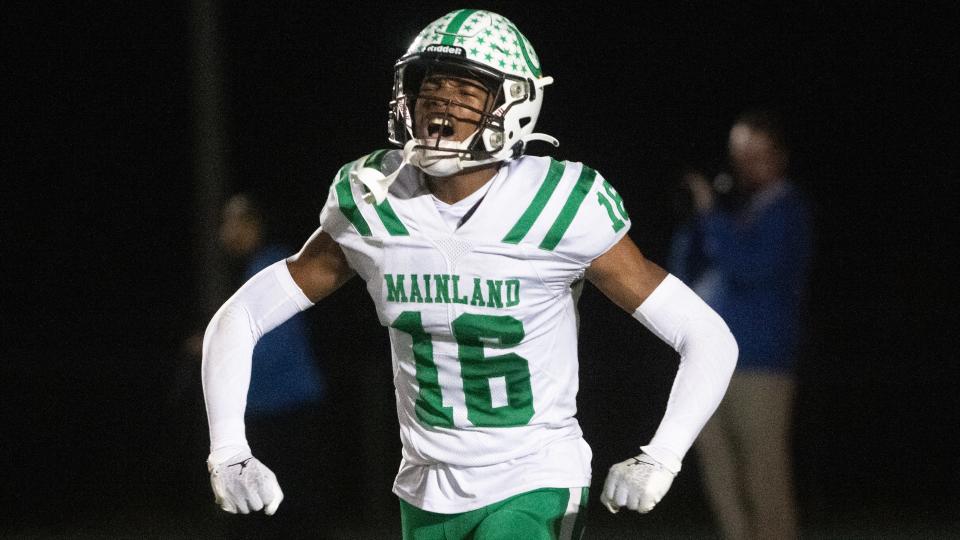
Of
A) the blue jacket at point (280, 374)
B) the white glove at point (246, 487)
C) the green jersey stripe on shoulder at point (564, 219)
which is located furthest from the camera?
the blue jacket at point (280, 374)

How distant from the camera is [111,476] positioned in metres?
7.93

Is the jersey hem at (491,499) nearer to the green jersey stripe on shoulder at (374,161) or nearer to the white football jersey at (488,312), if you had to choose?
the white football jersey at (488,312)

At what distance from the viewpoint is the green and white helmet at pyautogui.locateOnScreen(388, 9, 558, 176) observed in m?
2.99

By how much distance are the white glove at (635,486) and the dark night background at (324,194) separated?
160 inches

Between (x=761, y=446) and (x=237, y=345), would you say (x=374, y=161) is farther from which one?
(x=761, y=446)

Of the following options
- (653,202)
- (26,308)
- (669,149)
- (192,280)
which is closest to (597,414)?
(653,202)

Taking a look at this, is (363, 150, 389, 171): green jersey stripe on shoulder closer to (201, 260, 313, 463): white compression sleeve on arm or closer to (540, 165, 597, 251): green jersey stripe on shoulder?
(201, 260, 313, 463): white compression sleeve on arm

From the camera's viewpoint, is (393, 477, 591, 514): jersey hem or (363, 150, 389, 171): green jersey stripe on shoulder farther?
(363, 150, 389, 171): green jersey stripe on shoulder

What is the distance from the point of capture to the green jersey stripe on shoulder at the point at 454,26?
3023 mm

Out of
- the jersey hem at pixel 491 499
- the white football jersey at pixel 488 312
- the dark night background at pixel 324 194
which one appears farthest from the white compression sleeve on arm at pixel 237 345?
the dark night background at pixel 324 194

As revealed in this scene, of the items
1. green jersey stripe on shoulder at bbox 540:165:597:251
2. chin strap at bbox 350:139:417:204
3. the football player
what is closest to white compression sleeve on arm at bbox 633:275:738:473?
the football player

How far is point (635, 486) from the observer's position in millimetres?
2734

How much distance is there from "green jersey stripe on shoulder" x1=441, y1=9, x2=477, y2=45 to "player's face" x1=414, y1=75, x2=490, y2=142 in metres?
0.08

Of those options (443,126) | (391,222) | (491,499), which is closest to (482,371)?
(491,499)
